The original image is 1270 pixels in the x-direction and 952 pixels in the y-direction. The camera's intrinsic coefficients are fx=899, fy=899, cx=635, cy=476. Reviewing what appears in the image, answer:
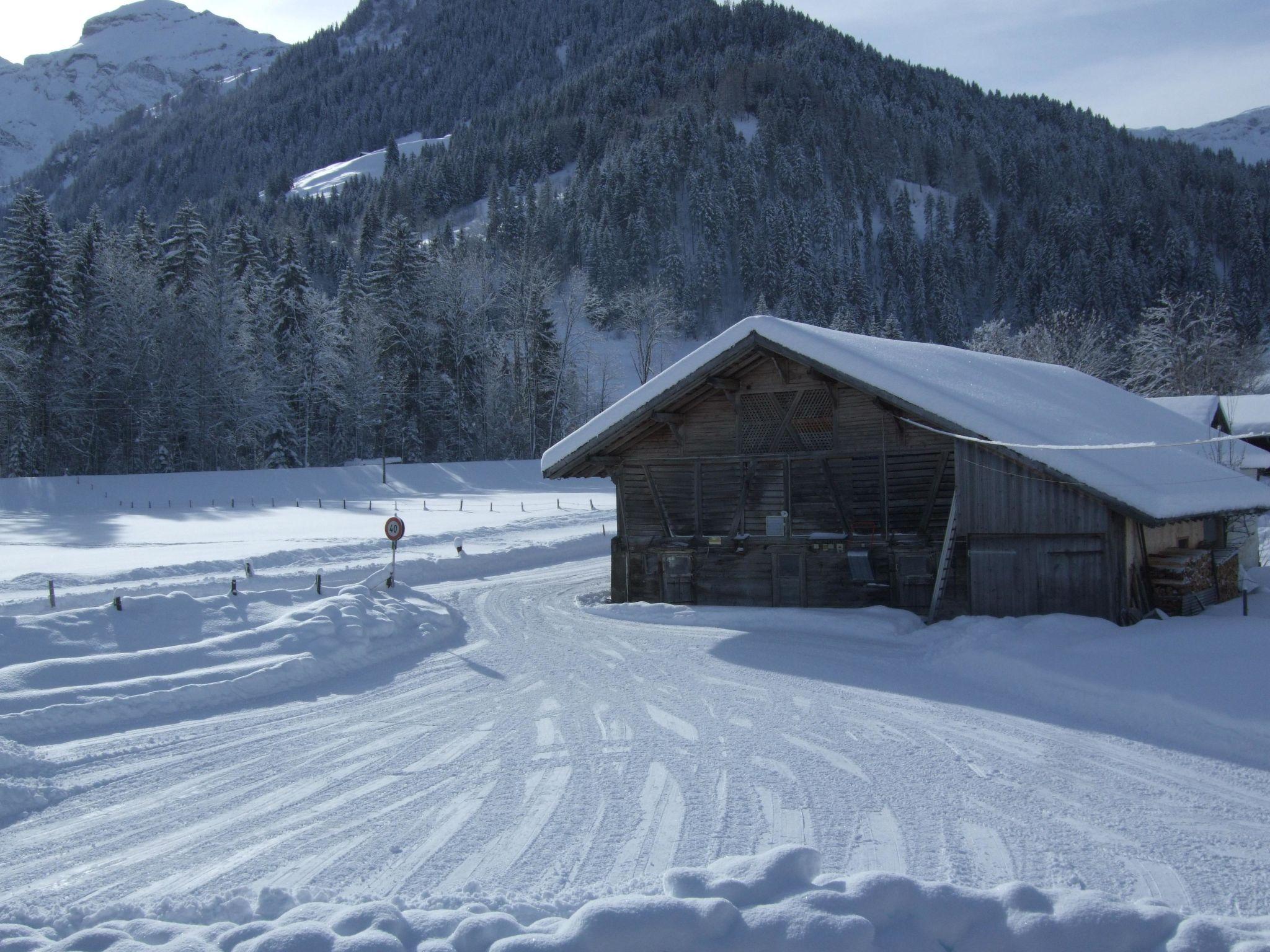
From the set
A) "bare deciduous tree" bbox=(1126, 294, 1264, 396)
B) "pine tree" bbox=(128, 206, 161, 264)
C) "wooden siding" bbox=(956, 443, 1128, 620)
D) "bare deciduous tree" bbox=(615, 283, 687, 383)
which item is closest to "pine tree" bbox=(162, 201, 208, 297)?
"pine tree" bbox=(128, 206, 161, 264)

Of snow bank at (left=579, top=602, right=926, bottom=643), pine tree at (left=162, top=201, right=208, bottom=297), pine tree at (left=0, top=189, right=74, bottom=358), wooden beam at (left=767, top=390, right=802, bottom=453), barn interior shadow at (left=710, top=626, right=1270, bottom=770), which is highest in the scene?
pine tree at (left=162, top=201, right=208, bottom=297)

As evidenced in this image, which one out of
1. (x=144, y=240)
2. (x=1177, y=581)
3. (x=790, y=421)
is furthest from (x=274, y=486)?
(x=1177, y=581)

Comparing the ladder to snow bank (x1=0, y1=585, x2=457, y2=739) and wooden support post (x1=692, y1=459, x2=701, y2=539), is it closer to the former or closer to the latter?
wooden support post (x1=692, y1=459, x2=701, y2=539)

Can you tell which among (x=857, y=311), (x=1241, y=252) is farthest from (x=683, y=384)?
(x=1241, y=252)

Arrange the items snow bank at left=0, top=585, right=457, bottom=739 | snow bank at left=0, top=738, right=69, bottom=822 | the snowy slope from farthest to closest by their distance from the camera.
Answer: the snowy slope
snow bank at left=0, top=585, right=457, bottom=739
snow bank at left=0, top=738, right=69, bottom=822

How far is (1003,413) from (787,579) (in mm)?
4878

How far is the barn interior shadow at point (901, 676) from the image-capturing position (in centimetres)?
836

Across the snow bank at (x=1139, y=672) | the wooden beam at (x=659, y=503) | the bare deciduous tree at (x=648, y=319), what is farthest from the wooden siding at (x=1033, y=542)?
the bare deciduous tree at (x=648, y=319)

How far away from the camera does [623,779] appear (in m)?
7.26

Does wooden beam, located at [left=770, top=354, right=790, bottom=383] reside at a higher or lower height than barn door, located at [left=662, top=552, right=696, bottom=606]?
higher

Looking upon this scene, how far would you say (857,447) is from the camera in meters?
16.2

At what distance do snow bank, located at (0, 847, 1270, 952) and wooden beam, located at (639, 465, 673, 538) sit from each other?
43.4 ft

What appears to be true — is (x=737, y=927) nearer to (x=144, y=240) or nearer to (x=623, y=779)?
(x=623, y=779)

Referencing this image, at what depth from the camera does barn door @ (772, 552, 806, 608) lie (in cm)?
1661
